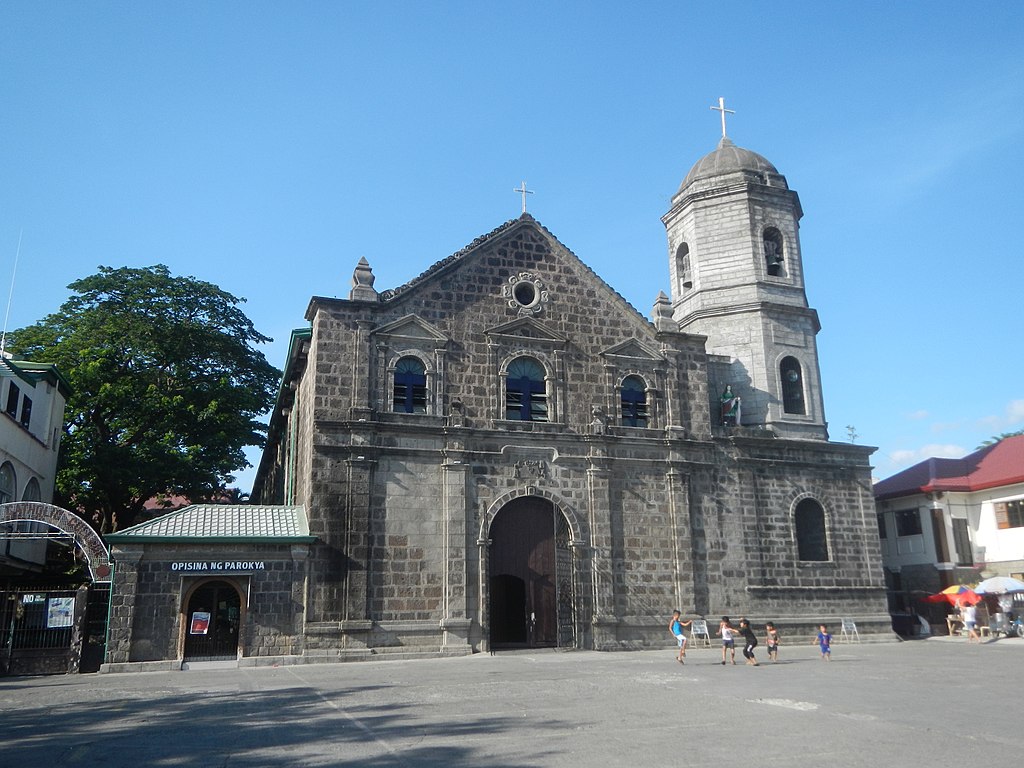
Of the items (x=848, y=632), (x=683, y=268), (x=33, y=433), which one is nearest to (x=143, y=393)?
(x=33, y=433)

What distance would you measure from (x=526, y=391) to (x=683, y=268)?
1092 cm

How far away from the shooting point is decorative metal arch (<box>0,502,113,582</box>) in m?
21.3

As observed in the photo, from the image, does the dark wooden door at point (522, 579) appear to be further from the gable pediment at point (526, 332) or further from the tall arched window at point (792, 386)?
the tall arched window at point (792, 386)

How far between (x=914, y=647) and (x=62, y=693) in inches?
938

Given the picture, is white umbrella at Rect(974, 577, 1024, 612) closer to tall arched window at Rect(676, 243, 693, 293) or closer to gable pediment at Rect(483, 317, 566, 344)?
tall arched window at Rect(676, 243, 693, 293)

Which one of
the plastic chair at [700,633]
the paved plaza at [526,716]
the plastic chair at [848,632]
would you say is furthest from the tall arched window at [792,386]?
the paved plaza at [526,716]

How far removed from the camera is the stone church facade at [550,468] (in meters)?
24.1

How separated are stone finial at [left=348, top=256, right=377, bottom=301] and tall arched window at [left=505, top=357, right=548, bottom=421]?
16.0ft

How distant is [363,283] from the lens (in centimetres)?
2608

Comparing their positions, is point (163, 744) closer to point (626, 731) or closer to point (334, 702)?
point (334, 702)

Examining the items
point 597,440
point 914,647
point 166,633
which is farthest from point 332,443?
point 914,647

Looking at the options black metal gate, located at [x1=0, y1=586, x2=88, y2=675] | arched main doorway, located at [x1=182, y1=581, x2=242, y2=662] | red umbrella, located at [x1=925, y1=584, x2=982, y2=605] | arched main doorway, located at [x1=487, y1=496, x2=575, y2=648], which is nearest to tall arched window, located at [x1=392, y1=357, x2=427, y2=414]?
arched main doorway, located at [x1=487, y1=496, x2=575, y2=648]

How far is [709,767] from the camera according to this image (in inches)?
359

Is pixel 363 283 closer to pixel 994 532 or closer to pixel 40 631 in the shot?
pixel 40 631
